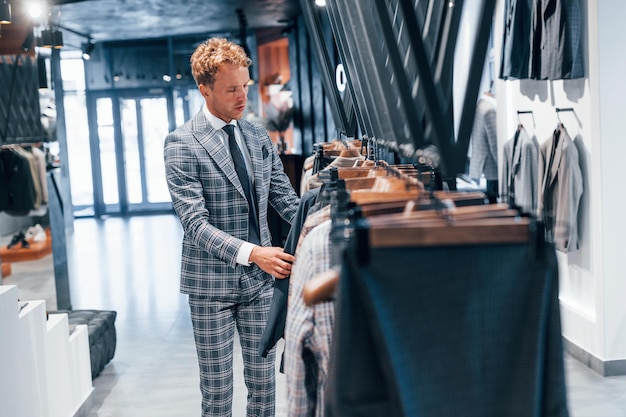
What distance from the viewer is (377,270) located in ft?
4.67

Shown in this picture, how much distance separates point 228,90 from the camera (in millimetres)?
2854

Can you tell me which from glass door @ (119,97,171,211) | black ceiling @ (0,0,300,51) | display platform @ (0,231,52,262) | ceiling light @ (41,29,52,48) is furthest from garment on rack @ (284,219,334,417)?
glass door @ (119,97,171,211)

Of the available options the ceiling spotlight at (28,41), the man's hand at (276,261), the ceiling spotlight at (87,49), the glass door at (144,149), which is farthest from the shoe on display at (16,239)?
the glass door at (144,149)

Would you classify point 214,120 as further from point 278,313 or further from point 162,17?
point 162,17

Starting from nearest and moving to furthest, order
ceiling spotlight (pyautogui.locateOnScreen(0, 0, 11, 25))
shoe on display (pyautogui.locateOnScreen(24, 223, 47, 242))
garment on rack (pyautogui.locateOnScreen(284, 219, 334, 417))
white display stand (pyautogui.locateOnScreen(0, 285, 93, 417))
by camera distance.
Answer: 1. garment on rack (pyautogui.locateOnScreen(284, 219, 334, 417))
2. white display stand (pyautogui.locateOnScreen(0, 285, 93, 417))
3. ceiling spotlight (pyautogui.locateOnScreen(0, 0, 11, 25))
4. shoe on display (pyautogui.locateOnScreen(24, 223, 47, 242))

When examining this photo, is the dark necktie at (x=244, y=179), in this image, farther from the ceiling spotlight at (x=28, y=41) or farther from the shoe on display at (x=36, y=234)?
the ceiling spotlight at (x=28, y=41)

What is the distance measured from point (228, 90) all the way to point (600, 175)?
8.85 ft

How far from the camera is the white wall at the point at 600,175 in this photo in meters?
4.56

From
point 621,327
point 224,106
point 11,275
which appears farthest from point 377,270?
point 11,275

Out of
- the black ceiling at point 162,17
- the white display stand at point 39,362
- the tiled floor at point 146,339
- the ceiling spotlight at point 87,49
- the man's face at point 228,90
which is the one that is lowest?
the tiled floor at point 146,339

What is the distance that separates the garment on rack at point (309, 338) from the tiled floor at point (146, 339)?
2.65 m

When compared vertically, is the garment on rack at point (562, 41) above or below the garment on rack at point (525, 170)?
above

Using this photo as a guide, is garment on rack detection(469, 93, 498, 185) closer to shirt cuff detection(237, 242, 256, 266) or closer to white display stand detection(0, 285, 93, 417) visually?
white display stand detection(0, 285, 93, 417)

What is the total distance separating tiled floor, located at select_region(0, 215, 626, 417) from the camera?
451 cm
